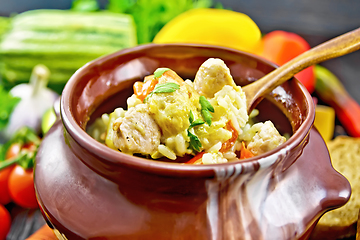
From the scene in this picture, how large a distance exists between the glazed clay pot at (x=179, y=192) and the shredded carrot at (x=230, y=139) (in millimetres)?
307

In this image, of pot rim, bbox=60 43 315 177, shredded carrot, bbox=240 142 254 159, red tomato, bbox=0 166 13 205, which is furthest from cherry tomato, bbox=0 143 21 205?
shredded carrot, bbox=240 142 254 159

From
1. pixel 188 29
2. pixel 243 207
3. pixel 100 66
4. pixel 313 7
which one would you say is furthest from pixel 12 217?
pixel 313 7

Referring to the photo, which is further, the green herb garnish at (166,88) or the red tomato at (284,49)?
the red tomato at (284,49)

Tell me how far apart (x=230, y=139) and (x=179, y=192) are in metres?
0.51

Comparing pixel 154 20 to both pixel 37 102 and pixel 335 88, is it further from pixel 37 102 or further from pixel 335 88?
pixel 335 88

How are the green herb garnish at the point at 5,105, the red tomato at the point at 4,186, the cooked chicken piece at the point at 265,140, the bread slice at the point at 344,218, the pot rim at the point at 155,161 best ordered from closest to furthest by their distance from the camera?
the pot rim at the point at 155,161 < the cooked chicken piece at the point at 265,140 < the bread slice at the point at 344,218 < the red tomato at the point at 4,186 < the green herb garnish at the point at 5,105

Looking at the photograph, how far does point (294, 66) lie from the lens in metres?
1.78

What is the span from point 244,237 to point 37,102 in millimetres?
2516

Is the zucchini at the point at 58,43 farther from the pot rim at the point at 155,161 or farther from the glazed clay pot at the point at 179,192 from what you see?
the pot rim at the point at 155,161

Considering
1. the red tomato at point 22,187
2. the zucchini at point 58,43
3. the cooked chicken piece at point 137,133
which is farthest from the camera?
the zucchini at point 58,43

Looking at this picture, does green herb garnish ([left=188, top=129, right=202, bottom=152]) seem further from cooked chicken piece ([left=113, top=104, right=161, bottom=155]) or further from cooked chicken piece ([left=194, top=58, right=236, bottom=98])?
cooked chicken piece ([left=194, top=58, right=236, bottom=98])

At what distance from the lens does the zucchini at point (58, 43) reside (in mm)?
3545

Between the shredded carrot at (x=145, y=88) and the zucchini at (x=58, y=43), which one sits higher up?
the shredded carrot at (x=145, y=88)

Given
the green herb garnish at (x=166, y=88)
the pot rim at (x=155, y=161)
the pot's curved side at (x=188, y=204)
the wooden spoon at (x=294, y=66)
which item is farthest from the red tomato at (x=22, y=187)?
the wooden spoon at (x=294, y=66)
